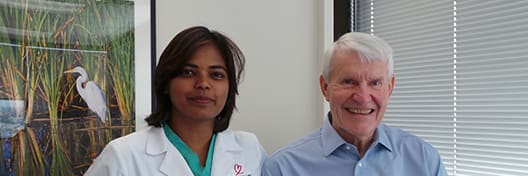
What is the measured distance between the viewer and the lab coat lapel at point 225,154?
1.27 m

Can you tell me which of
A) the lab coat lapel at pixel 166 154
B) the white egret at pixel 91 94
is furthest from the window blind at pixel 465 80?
the white egret at pixel 91 94

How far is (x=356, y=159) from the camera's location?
1396 mm

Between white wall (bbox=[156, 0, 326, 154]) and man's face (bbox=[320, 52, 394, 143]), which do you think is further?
white wall (bbox=[156, 0, 326, 154])

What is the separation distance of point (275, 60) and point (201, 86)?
950 mm

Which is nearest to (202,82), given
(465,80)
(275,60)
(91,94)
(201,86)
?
(201,86)

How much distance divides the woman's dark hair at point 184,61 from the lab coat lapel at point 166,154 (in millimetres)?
59

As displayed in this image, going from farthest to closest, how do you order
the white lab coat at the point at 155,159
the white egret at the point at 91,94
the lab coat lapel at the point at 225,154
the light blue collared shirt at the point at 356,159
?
the white egret at the point at 91,94 < the light blue collared shirt at the point at 356,159 < the lab coat lapel at the point at 225,154 < the white lab coat at the point at 155,159

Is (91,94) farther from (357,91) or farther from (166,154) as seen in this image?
(357,91)

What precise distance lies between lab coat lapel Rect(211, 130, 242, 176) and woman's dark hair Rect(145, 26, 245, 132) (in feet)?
0.12

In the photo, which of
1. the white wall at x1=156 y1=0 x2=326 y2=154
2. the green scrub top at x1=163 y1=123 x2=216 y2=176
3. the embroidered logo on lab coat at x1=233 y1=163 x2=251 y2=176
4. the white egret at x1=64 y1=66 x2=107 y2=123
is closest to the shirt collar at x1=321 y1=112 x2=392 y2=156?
the embroidered logo on lab coat at x1=233 y1=163 x2=251 y2=176

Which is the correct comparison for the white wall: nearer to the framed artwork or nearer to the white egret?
the framed artwork

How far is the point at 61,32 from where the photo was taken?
1.46 meters

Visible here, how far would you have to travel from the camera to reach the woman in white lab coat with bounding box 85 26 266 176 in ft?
3.92

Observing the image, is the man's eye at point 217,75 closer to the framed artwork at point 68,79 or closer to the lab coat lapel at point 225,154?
the lab coat lapel at point 225,154
